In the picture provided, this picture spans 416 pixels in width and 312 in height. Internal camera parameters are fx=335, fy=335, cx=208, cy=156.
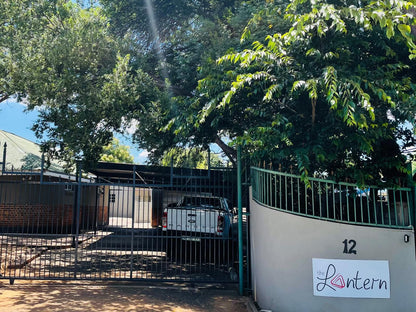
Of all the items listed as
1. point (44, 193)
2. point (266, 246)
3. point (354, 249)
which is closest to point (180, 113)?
point (266, 246)

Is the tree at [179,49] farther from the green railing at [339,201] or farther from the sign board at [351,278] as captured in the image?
the sign board at [351,278]

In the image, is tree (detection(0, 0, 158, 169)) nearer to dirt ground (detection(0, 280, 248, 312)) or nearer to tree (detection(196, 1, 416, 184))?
tree (detection(196, 1, 416, 184))

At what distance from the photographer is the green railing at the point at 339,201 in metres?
4.71

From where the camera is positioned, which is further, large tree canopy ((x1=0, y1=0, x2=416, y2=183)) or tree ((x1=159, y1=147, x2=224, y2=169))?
tree ((x1=159, y1=147, x2=224, y2=169))

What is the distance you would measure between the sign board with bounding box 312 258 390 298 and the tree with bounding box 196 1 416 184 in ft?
3.87

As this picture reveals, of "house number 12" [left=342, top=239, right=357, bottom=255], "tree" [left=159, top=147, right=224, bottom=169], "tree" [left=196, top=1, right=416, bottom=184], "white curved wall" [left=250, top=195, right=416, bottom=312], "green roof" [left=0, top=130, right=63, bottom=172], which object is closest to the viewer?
"tree" [left=196, top=1, right=416, bottom=184]

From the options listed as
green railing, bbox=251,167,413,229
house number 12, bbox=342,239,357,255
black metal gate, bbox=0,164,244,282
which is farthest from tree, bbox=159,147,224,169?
house number 12, bbox=342,239,357,255

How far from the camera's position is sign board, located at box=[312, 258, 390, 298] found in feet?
15.1

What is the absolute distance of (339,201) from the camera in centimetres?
493

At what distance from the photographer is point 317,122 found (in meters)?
5.54

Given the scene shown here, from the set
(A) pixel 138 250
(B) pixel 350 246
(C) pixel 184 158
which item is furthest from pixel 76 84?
→ (B) pixel 350 246

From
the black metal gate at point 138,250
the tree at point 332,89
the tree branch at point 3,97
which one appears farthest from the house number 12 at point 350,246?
the tree branch at point 3,97

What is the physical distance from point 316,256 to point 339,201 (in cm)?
87

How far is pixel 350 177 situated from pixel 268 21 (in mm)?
3300
